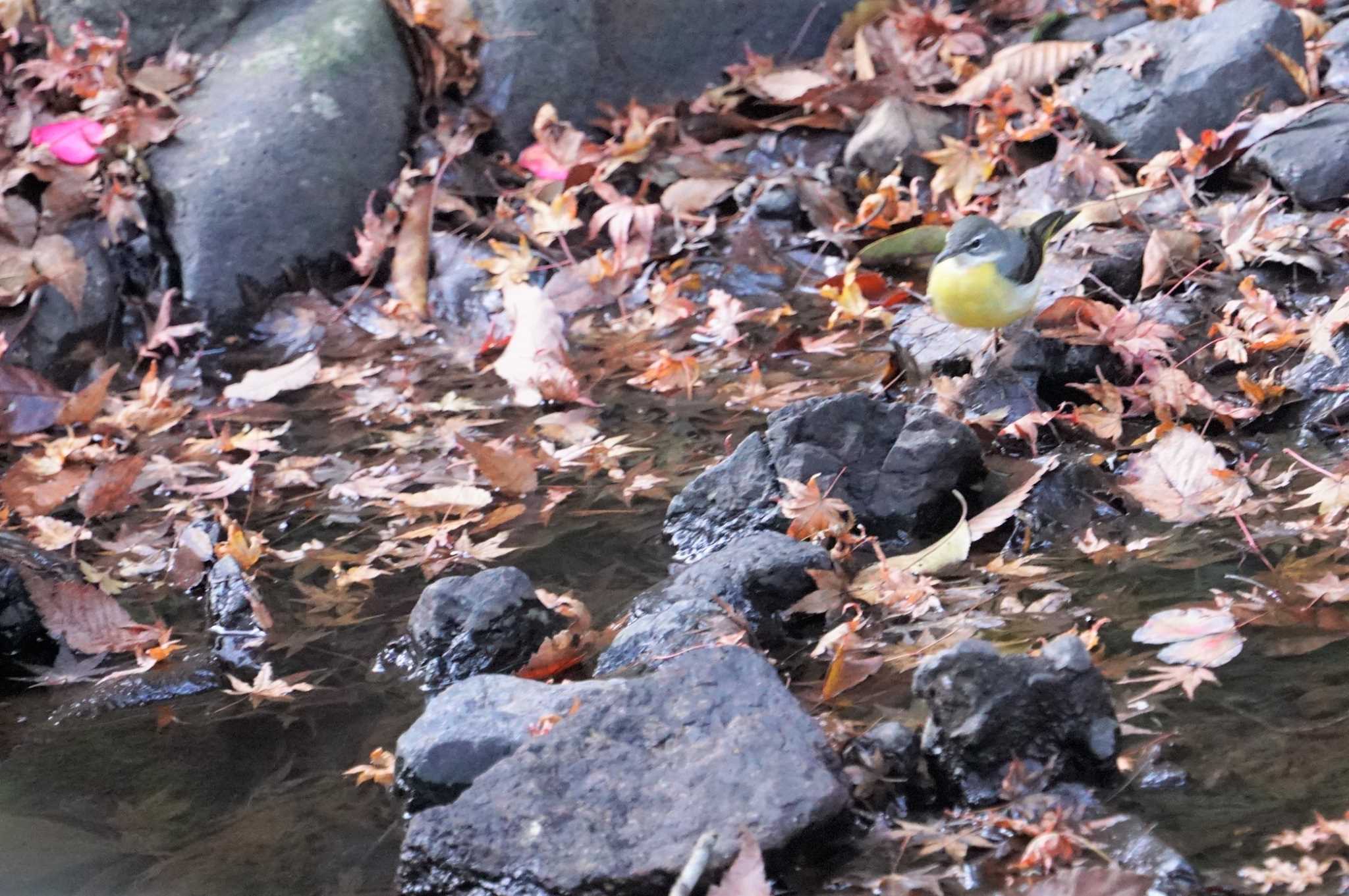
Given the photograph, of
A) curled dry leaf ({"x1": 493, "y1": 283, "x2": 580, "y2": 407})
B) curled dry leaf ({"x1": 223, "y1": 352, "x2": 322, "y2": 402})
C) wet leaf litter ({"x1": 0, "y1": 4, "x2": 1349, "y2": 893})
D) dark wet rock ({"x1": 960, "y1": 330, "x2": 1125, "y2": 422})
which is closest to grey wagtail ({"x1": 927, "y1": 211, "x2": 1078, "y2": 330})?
dark wet rock ({"x1": 960, "y1": 330, "x2": 1125, "y2": 422})

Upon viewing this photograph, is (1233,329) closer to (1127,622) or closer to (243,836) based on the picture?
(1127,622)

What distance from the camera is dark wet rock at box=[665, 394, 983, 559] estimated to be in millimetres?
3412

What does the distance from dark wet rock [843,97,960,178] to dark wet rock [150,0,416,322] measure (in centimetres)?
235

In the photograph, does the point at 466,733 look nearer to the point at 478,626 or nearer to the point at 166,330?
the point at 478,626

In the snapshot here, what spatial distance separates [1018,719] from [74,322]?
4875 millimetres

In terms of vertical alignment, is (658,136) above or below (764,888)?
below

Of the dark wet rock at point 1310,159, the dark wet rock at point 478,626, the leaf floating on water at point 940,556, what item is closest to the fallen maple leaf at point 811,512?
the leaf floating on water at point 940,556

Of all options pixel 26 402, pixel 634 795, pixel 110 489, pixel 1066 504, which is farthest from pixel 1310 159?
pixel 26 402

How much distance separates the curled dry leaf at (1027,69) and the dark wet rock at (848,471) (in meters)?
3.30

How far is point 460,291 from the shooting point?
6027 mm

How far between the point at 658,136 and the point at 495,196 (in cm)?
96

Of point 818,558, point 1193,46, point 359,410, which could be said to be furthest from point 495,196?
point 818,558

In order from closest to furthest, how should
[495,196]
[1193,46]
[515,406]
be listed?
[515,406] < [1193,46] < [495,196]

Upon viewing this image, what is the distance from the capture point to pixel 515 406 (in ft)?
16.0
